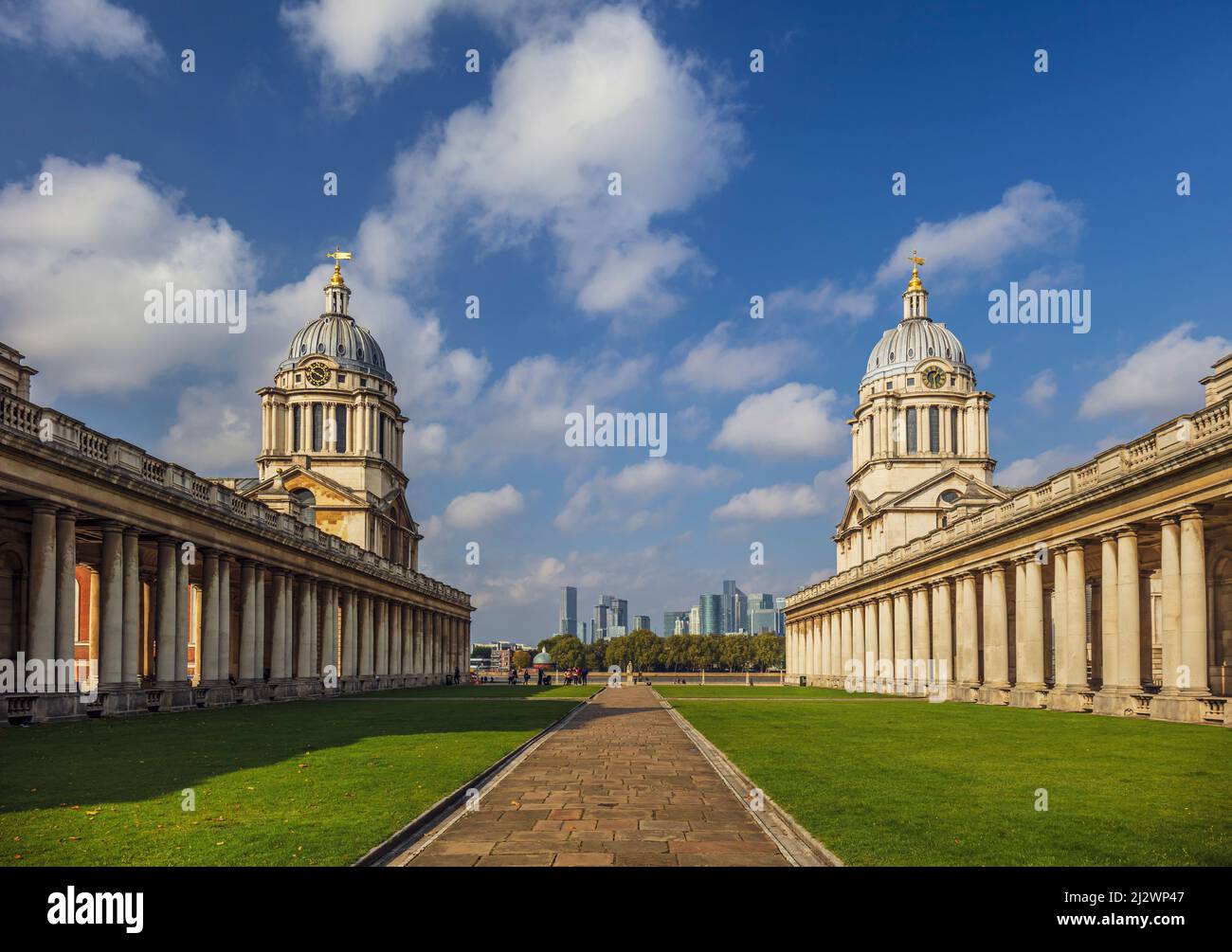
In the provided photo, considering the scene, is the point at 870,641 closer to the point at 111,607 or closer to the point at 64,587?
the point at 111,607

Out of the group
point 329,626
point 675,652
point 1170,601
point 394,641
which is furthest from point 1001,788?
point 675,652

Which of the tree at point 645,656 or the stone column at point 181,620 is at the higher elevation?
the stone column at point 181,620

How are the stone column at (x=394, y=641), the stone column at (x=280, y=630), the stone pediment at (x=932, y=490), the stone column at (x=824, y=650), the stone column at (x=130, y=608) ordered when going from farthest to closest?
the stone column at (x=824, y=650) → the stone pediment at (x=932, y=490) → the stone column at (x=394, y=641) → the stone column at (x=280, y=630) → the stone column at (x=130, y=608)

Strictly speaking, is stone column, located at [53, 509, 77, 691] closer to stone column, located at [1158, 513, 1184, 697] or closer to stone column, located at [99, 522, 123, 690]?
stone column, located at [99, 522, 123, 690]

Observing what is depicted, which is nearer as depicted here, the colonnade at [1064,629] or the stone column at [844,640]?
the colonnade at [1064,629]

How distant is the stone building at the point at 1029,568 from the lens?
3416 centimetres

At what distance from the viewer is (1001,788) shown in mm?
16500

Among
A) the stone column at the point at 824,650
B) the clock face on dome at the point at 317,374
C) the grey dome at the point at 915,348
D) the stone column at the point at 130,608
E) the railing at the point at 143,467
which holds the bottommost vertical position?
the stone column at the point at 824,650

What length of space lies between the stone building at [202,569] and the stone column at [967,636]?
37081mm

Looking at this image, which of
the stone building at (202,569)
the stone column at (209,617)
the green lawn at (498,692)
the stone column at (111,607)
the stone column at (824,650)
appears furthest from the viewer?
the stone column at (824,650)

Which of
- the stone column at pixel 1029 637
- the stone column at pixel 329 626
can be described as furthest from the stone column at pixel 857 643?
the stone column at pixel 329 626

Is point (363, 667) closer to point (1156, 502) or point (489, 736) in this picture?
point (489, 736)

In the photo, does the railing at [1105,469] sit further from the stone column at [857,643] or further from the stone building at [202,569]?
the stone building at [202,569]
